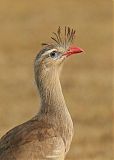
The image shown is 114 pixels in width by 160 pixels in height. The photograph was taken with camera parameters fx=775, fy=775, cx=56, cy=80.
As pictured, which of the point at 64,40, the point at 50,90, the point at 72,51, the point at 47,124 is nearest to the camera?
the point at 47,124

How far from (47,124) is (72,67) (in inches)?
463

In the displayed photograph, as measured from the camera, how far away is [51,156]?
22.0 ft

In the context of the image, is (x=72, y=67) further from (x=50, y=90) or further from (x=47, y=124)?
(x=47, y=124)

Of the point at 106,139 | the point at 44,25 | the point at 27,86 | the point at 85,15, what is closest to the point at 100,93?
the point at 27,86

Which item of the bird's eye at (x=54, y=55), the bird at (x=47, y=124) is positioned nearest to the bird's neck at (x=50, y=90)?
the bird at (x=47, y=124)

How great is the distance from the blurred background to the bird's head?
852 millimetres

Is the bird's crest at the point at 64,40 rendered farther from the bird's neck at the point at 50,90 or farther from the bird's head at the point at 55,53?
the bird's neck at the point at 50,90

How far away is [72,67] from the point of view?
1867 cm

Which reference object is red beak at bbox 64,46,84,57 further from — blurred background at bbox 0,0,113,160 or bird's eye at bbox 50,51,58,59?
blurred background at bbox 0,0,113,160

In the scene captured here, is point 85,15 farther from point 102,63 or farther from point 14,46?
point 102,63

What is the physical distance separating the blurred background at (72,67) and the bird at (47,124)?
0.90m

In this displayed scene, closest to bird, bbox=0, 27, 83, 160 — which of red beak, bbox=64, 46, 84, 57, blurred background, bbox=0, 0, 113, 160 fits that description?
red beak, bbox=64, 46, 84, 57

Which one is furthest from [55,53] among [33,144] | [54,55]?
[33,144]

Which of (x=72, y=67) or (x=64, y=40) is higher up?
(x=64, y=40)
